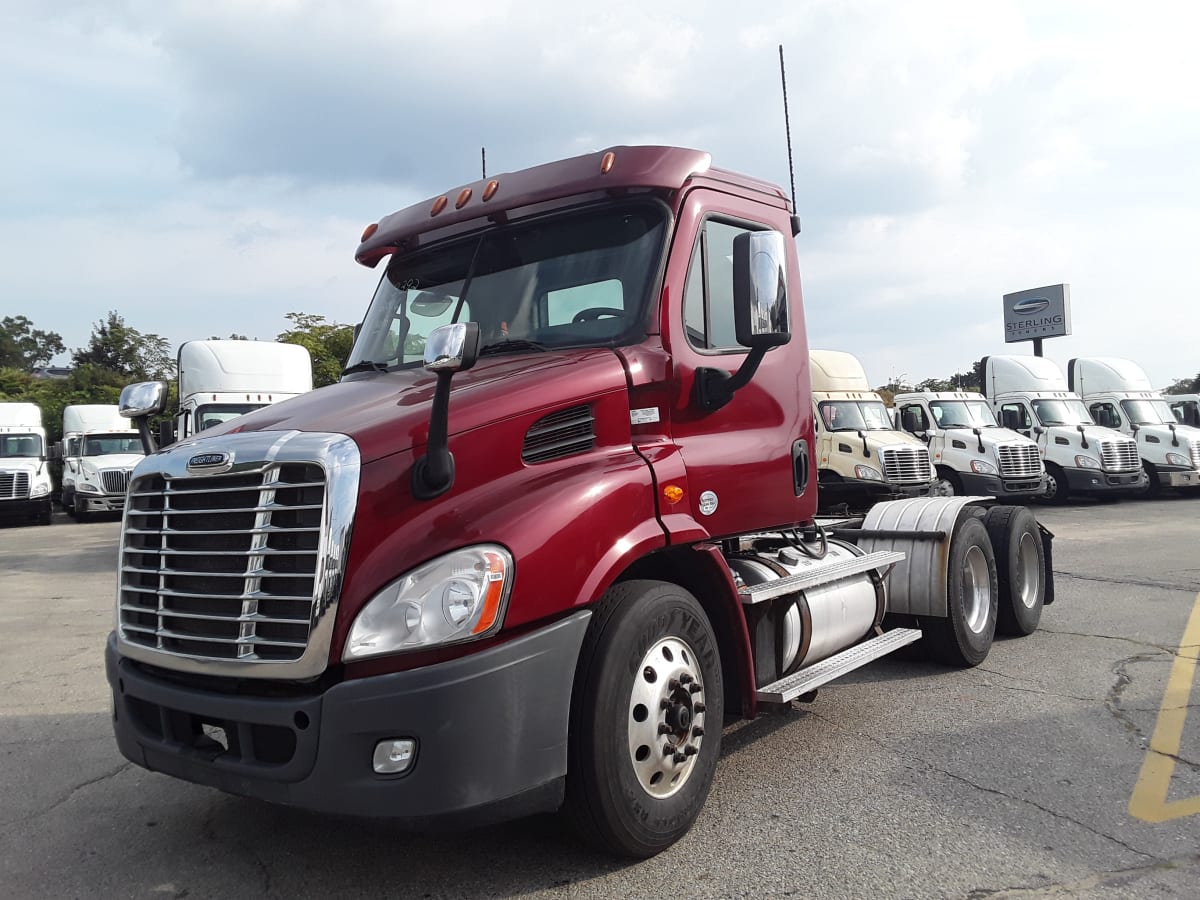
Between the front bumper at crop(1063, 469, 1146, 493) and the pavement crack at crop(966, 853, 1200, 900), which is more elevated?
the pavement crack at crop(966, 853, 1200, 900)

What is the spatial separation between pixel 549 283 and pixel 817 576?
196cm

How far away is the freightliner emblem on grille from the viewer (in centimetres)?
331

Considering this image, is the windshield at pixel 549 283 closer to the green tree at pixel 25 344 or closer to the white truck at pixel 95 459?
the white truck at pixel 95 459

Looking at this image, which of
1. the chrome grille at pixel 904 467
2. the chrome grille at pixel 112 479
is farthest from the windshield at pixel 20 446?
the chrome grille at pixel 904 467

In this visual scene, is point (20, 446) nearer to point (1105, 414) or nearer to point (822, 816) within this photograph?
point (822, 816)

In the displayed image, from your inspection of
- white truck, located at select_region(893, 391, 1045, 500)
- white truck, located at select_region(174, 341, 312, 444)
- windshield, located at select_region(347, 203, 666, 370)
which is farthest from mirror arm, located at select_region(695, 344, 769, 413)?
white truck, located at select_region(893, 391, 1045, 500)

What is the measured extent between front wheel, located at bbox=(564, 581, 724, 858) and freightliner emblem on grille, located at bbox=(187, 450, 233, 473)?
1397 mm

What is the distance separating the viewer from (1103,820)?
3.90 m

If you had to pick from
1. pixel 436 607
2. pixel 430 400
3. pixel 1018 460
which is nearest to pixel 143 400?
pixel 430 400

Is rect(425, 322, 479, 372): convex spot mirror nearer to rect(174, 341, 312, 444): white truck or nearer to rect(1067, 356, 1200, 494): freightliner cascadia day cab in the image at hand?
rect(174, 341, 312, 444): white truck

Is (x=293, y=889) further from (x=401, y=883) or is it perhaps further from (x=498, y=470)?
(x=498, y=470)

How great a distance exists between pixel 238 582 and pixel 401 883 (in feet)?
4.17

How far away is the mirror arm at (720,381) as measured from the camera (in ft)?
13.8

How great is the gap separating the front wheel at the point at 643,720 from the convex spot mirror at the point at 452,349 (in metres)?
1.05
